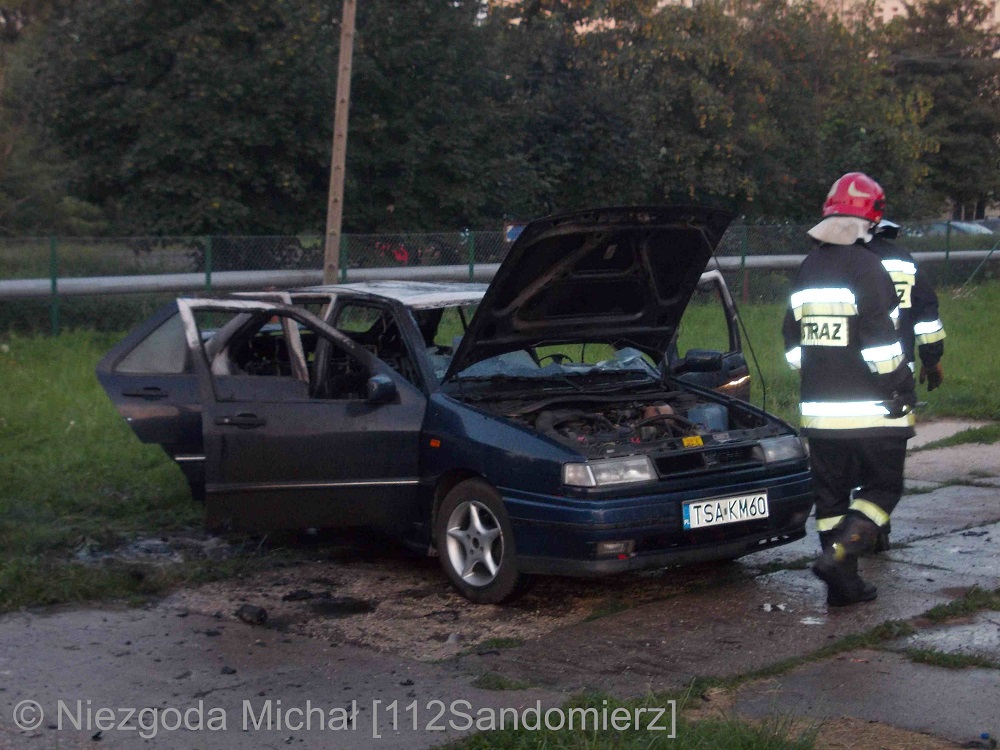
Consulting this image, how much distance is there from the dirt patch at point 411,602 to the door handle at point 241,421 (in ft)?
2.70

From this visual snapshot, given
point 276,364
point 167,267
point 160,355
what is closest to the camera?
point 160,355

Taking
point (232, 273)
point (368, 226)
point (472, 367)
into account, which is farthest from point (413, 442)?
point (368, 226)

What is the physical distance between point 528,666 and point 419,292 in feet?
8.52

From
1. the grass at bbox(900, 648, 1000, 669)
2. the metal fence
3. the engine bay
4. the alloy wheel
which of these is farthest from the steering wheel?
the metal fence

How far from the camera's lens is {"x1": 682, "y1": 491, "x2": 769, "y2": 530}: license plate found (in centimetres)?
555

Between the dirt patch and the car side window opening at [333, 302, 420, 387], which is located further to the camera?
the car side window opening at [333, 302, 420, 387]

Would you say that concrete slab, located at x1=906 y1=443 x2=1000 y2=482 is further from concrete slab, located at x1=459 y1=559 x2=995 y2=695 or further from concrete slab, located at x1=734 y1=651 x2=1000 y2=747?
concrete slab, located at x1=734 y1=651 x2=1000 y2=747

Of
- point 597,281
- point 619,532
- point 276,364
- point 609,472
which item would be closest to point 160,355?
point 276,364

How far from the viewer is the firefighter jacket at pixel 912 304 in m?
5.98

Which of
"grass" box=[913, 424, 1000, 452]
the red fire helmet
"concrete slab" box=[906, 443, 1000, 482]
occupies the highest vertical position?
the red fire helmet

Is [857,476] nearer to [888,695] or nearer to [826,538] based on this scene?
[826,538]

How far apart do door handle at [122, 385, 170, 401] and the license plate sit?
313 cm

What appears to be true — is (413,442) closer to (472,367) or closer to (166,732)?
(472,367)

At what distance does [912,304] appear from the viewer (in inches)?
240
